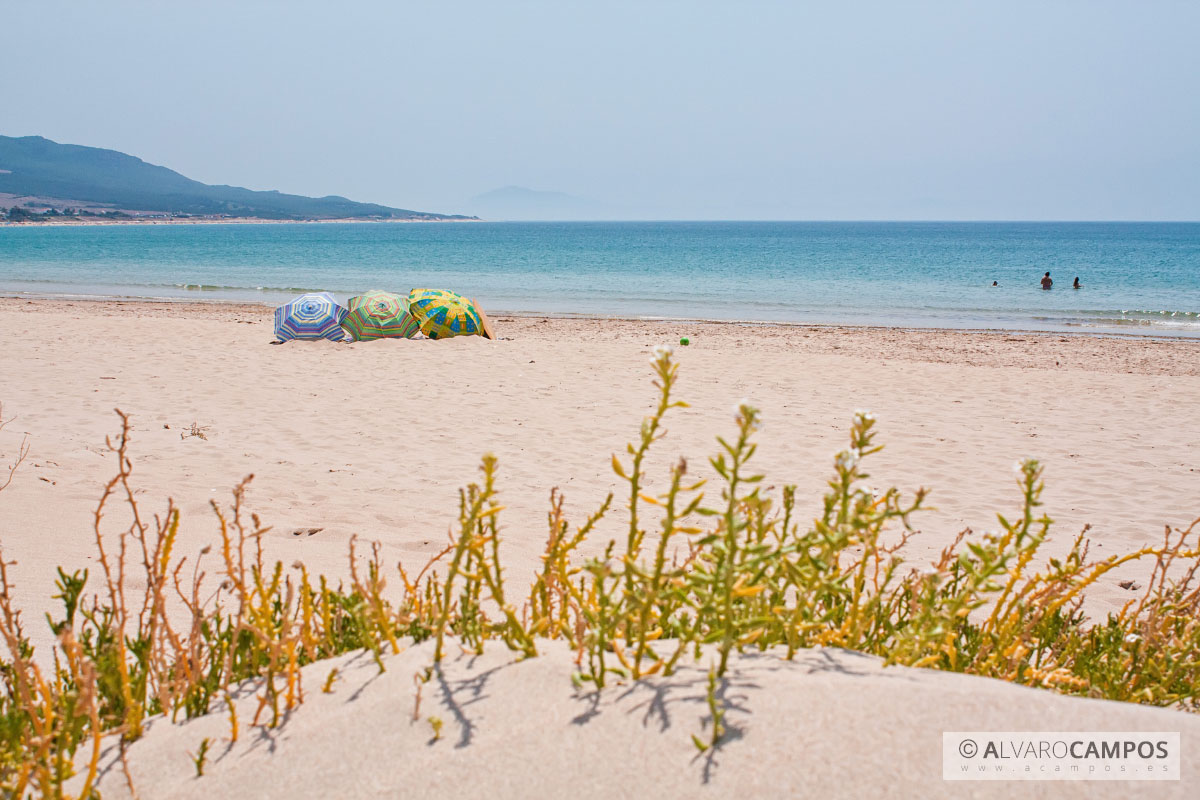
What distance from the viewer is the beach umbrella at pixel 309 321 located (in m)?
12.8

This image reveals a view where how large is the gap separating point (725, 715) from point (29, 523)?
14.2ft

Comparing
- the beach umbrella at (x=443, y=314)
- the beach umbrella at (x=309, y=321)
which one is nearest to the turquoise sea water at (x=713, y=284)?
the beach umbrella at (x=443, y=314)

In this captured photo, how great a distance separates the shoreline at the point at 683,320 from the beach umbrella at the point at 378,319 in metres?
7.89

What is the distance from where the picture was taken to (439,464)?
6520mm

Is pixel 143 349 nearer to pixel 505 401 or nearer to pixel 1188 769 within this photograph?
pixel 505 401

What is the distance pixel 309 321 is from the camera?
12.8 meters

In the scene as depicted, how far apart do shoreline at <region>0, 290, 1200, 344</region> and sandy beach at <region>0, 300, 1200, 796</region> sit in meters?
5.14

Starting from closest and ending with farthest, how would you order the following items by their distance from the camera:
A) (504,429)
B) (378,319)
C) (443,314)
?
(504,429) → (378,319) → (443,314)

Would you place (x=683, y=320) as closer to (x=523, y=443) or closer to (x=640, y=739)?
(x=523, y=443)


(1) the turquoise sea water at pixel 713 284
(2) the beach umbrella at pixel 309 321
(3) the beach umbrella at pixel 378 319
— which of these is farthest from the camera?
(1) the turquoise sea water at pixel 713 284

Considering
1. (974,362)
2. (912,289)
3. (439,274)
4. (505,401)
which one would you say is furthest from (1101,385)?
(439,274)

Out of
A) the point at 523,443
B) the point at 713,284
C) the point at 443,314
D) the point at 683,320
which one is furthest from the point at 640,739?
the point at 713,284

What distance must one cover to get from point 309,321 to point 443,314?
204 centimetres

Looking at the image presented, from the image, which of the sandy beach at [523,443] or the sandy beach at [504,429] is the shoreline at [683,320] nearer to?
the sandy beach at [504,429]
